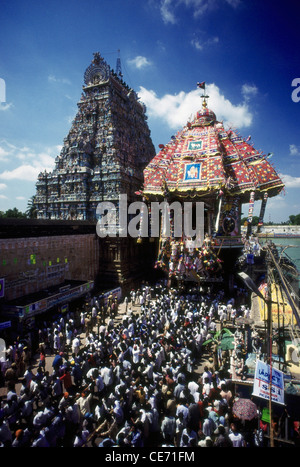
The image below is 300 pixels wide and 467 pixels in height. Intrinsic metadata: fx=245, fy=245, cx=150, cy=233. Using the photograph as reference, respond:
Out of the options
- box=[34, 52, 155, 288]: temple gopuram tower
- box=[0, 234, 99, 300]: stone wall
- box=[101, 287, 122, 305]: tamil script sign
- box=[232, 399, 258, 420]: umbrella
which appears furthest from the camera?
box=[34, 52, 155, 288]: temple gopuram tower

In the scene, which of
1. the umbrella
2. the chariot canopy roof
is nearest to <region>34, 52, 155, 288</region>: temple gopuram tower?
the chariot canopy roof

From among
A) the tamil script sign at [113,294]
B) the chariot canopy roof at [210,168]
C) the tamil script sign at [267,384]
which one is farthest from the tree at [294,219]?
the tamil script sign at [267,384]

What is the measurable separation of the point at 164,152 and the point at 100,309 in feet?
49.2

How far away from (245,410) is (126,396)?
3.28 m

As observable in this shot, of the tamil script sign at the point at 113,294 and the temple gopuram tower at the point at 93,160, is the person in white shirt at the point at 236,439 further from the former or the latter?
the temple gopuram tower at the point at 93,160

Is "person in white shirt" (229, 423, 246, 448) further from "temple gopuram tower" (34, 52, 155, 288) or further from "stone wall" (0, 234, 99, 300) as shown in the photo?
"temple gopuram tower" (34, 52, 155, 288)

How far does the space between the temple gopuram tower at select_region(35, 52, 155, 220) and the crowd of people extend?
15258 mm

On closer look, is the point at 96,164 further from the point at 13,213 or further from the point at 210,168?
the point at 13,213

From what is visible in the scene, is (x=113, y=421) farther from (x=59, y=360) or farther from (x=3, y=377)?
(x=3, y=377)

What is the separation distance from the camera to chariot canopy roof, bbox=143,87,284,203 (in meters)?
19.1

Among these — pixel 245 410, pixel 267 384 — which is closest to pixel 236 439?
pixel 245 410

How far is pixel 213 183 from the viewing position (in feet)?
61.4

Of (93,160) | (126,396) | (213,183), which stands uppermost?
(93,160)

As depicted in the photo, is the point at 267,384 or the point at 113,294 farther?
the point at 113,294
